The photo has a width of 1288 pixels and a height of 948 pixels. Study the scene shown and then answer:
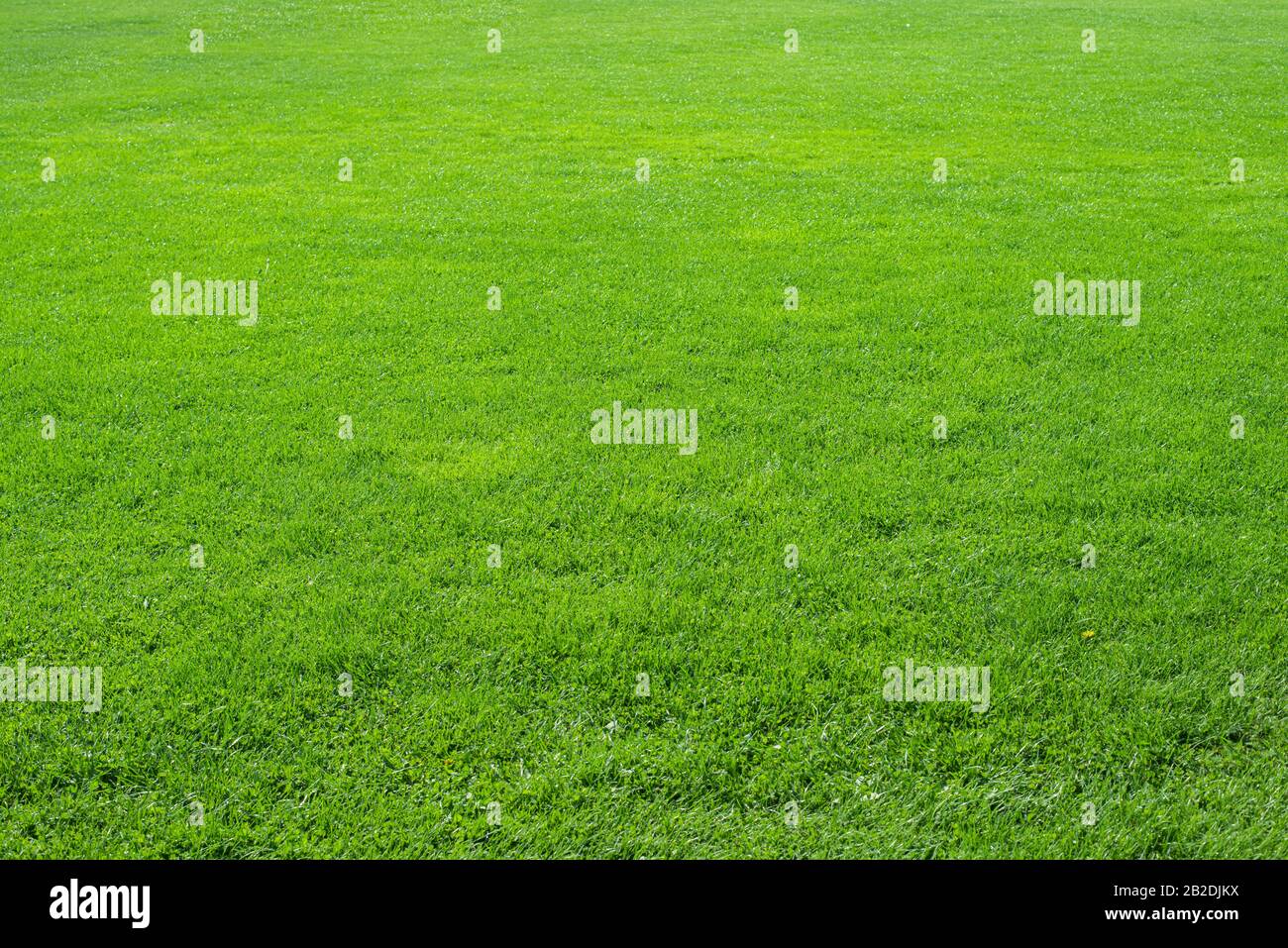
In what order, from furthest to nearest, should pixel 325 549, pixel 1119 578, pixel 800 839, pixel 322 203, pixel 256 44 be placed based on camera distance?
pixel 256 44, pixel 322 203, pixel 325 549, pixel 1119 578, pixel 800 839

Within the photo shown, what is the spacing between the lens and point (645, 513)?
21.5 ft

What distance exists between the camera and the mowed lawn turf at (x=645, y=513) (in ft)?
14.8

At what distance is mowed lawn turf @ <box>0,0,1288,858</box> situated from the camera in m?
4.50

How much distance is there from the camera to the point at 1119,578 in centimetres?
579

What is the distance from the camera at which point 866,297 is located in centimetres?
1024

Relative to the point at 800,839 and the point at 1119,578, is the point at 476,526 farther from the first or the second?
the point at 1119,578

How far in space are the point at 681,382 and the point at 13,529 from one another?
4.64m
